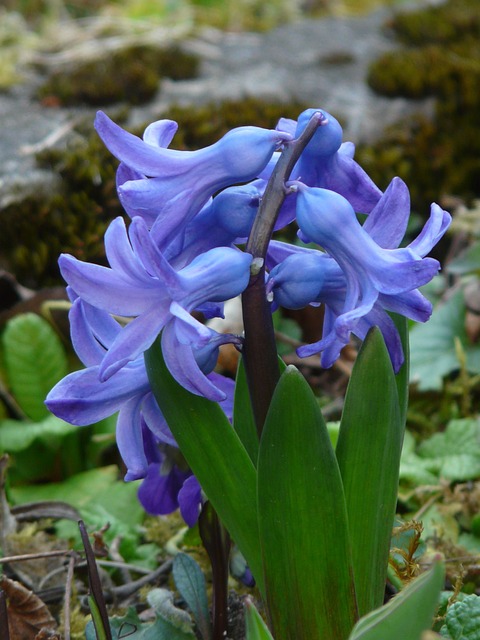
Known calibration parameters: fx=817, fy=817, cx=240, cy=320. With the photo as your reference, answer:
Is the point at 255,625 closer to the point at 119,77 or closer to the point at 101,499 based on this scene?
the point at 101,499

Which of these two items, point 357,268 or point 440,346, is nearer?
point 357,268

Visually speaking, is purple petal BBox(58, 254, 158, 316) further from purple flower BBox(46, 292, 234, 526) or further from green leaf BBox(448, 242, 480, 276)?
green leaf BBox(448, 242, 480, 276)

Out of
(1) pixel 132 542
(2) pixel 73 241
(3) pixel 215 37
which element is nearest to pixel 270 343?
(1) pixel 132 542

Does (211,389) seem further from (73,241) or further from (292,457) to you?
(73,241)

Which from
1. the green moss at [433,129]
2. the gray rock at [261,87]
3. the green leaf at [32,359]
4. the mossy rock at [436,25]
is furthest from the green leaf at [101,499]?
the mossy rock at [436,25]

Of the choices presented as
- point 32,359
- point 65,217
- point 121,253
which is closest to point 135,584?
point 32,359

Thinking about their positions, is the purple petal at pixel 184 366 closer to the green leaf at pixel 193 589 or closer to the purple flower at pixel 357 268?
the purple flower at pixel 357 268
